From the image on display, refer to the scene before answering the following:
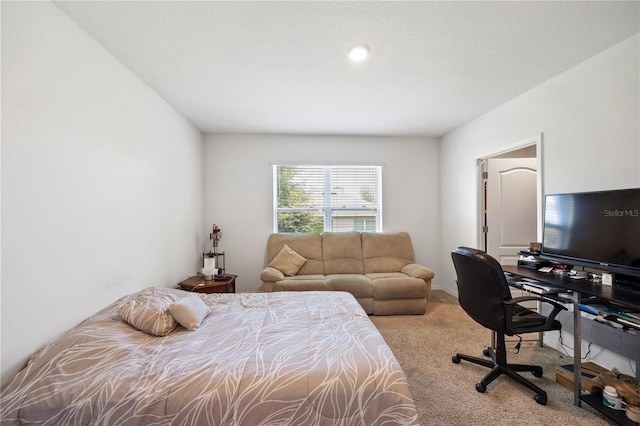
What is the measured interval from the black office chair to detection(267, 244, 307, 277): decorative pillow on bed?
2339mm

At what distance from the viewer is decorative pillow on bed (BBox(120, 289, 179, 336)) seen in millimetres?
1733

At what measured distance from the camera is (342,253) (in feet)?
14.0

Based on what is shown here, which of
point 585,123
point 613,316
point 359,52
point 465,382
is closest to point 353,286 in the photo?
point 465,382

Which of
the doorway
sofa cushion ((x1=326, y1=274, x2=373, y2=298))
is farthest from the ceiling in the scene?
sofa cushion ((x1=326, y1=274, x2=373, y2=298))

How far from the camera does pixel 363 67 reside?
2373 millimetres

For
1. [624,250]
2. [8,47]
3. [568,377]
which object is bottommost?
[568,377]

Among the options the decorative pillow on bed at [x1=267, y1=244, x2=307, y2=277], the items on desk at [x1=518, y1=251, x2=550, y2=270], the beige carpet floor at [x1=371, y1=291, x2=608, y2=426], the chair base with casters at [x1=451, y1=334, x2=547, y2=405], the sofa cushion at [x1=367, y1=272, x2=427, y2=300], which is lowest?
the beige carpet floor at [x1=371, y1=291, x2=608, y2=426]

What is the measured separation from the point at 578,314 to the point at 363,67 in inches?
101

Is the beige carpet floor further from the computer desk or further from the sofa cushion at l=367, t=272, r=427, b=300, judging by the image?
the sofa cushion at l=367, t=272, r=427, b=300

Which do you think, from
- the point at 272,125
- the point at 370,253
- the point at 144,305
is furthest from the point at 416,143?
the point at 144,305

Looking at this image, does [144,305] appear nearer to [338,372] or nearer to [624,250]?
[338,372]

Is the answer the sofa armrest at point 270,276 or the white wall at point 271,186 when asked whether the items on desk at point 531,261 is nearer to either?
the white wall at point 271,186

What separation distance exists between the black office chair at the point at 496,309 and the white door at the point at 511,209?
171 centimetres

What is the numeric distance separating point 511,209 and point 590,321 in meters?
1.71
